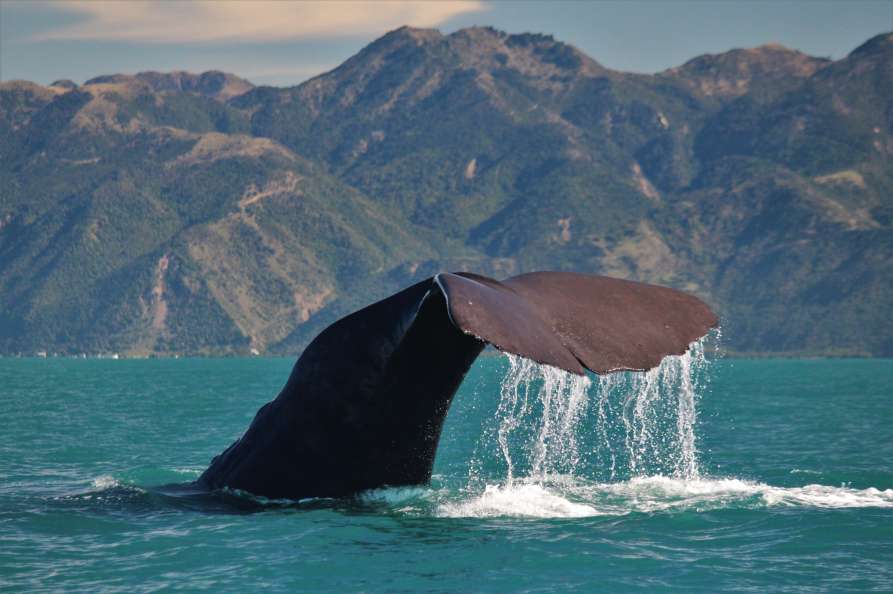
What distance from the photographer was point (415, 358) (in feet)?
38.9

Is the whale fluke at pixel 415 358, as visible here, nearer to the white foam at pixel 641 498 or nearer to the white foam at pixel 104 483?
the white foam at pixel 641 498

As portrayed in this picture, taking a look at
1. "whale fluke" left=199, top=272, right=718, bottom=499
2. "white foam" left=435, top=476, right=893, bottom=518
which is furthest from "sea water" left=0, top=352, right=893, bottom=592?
"whale fluke" left=199, top=272, right=718, bottom=499

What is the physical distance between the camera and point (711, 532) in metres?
14.1

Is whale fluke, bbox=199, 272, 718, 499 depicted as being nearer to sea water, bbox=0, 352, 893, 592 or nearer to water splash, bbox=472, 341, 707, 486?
sea water, bbox=0, 352, 893, 592

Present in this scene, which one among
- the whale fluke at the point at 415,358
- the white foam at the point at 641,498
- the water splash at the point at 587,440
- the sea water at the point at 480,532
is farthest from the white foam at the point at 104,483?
the water splash at the point at 587,440

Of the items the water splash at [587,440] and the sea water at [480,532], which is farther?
the water splash at [587,440]

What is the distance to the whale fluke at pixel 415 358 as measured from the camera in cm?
963

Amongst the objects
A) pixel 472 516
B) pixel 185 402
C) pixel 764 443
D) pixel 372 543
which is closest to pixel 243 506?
pixel 372 543

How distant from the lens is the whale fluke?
9.63 metres

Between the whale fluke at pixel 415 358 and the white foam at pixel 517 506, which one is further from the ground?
the whale fluke at pixel 415 358

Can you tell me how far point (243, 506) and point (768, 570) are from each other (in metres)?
5.49

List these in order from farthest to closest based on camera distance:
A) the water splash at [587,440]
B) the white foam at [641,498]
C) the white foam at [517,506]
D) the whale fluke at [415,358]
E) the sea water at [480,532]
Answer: the white foam at [641,498] → the white foam at [517,506] → the water splash at [587,440] → the sea water at [480,532] → the whale fluke at [415,358]

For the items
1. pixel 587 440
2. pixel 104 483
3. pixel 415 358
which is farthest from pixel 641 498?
pixel 587 440

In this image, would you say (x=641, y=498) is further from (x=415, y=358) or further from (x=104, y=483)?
(x=104, y=483)
